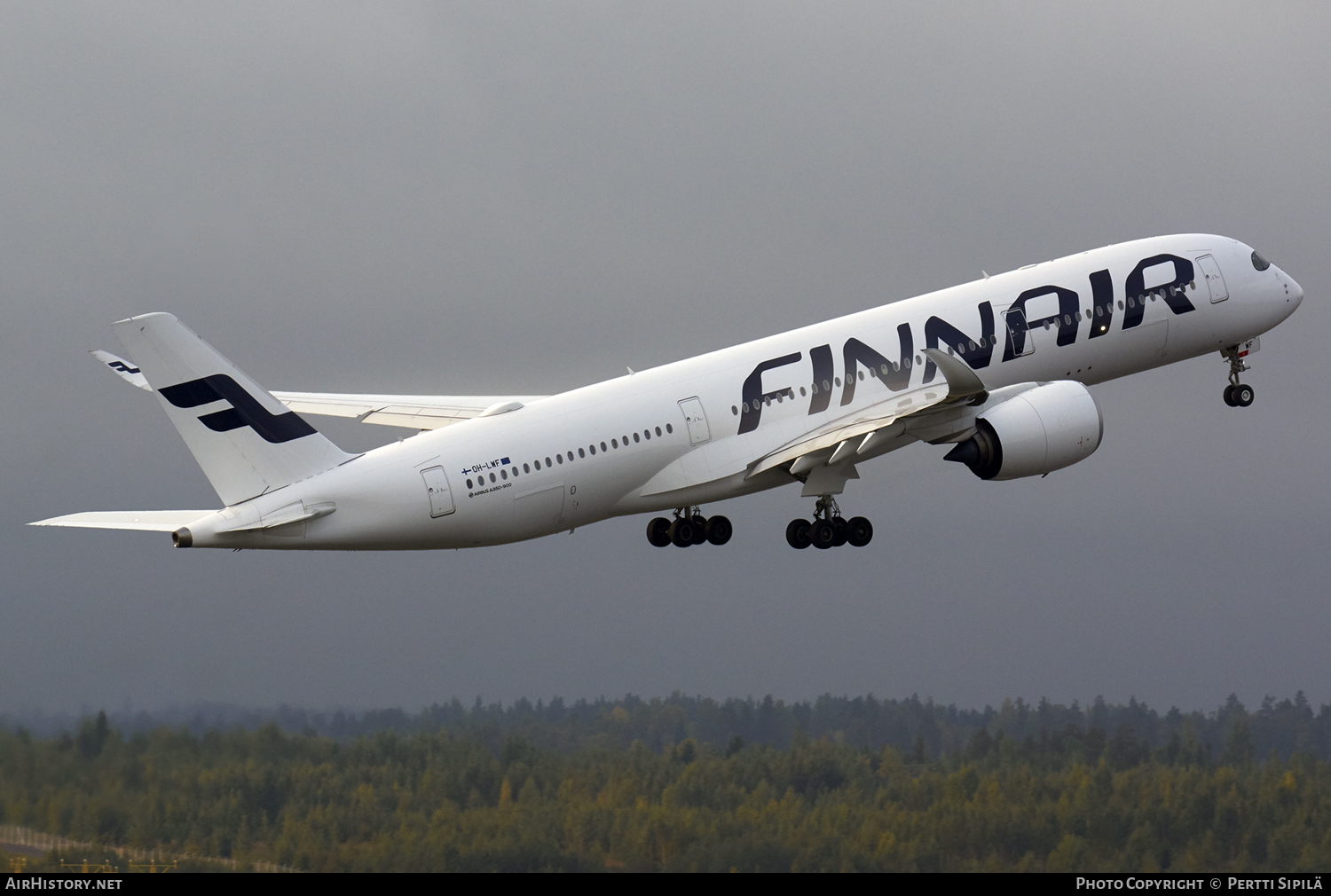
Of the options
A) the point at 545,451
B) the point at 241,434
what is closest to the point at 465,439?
the point at 545,451

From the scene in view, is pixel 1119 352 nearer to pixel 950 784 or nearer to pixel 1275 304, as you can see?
pixel 1275 304

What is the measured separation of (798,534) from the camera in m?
39.7

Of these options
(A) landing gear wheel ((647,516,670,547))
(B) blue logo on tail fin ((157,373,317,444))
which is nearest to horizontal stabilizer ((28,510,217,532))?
(B) blue logo on tail fin ((157,373,317,444))

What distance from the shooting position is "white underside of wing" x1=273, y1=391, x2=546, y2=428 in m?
42.3

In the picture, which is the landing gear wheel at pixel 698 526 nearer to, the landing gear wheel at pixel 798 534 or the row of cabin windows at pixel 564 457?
the landing gear wheel at pixel 798 534

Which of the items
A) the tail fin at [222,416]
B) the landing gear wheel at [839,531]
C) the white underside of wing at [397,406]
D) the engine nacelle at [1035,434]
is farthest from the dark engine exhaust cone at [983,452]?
the tail fin at [222,416]

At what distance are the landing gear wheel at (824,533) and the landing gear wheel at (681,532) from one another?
3.36 metres

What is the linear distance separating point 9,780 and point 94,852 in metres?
2.34

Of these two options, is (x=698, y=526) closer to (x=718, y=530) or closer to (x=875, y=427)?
(x=718, y=530)

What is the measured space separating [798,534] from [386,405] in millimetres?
12470

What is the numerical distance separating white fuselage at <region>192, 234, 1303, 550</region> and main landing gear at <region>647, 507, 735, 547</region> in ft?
8.41

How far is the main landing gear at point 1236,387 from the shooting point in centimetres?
4572

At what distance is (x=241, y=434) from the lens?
1282 inches

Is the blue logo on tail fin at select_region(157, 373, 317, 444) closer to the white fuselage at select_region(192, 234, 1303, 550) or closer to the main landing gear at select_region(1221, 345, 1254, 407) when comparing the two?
the white fuselage at select_region(192, 234, 1303, 550)
